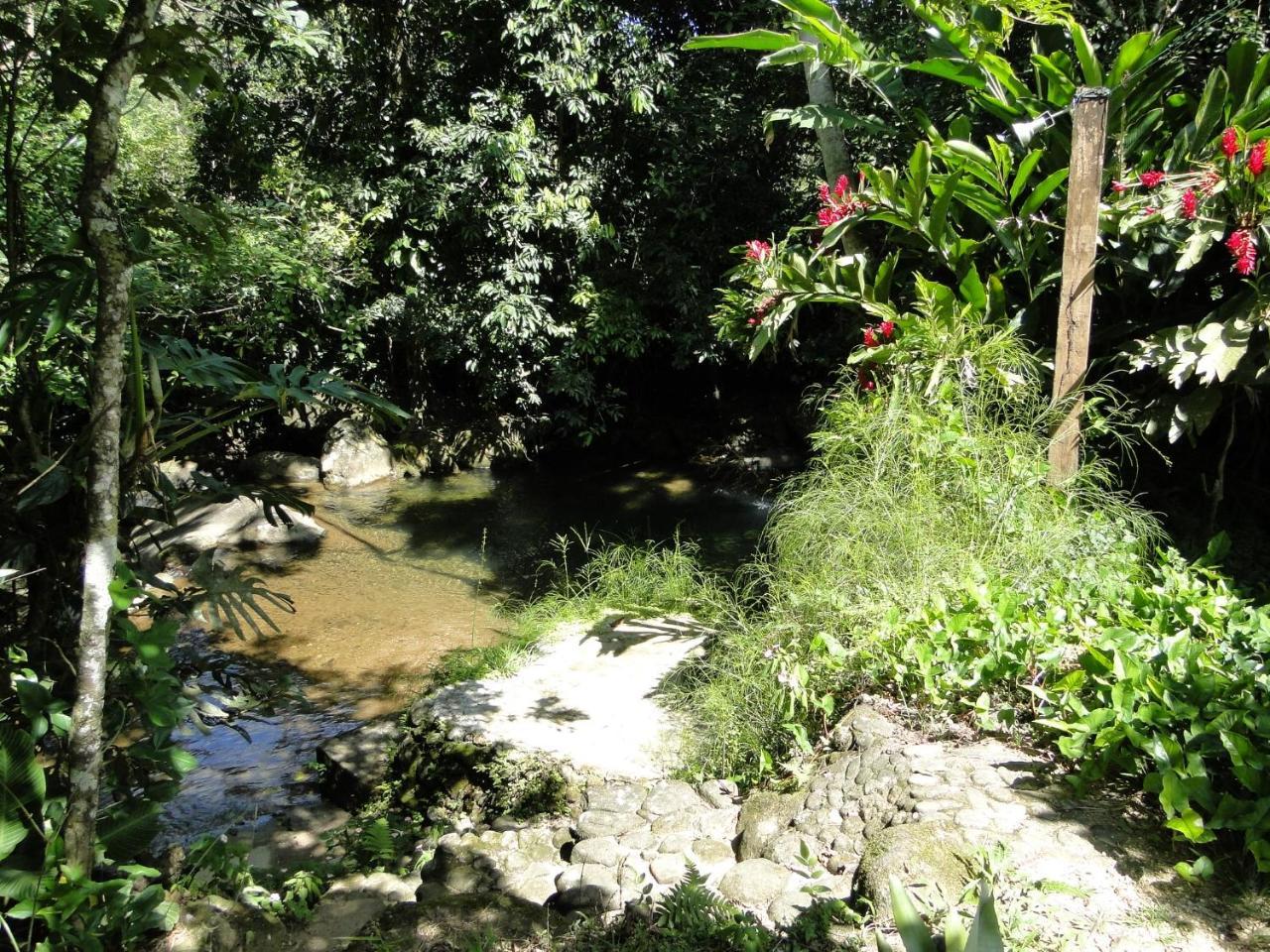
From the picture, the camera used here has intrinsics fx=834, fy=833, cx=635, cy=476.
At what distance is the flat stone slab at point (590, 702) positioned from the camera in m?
4.03

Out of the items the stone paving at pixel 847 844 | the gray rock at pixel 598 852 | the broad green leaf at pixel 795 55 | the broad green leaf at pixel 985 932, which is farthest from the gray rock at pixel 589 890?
the broad green leaf at pixel 795 55

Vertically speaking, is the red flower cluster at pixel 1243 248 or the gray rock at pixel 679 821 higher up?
the red flower cluster at pixel 1243 248

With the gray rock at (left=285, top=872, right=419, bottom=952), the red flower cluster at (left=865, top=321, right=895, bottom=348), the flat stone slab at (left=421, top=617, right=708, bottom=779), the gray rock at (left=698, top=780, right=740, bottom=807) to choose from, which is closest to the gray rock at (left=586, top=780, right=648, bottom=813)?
the flat stone slab at (left=421, top=617, right=708, bottom=779)

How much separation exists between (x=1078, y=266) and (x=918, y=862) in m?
3.30

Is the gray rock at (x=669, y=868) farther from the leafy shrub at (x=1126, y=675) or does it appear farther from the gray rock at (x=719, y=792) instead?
the leafy shrub at (x=1126, y=675)

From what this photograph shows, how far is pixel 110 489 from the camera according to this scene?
213cm

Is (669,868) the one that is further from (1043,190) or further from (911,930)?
(1043,190)

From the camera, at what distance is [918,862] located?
2.19 metres

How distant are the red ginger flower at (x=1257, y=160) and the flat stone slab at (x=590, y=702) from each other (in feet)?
12.1

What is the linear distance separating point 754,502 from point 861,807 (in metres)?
7.07

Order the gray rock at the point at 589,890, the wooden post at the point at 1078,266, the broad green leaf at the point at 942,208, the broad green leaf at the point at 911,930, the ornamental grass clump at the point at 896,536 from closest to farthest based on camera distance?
the broad green leaf at the point at 911,930 < the gray rock at the point at 589,890 < the ornamental grass clump at the point at 896,536 < the wooden post at the point at 1078,266 < the broad green leaf at the point at 942,208

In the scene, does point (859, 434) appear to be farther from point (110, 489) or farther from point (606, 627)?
point (110, 489)

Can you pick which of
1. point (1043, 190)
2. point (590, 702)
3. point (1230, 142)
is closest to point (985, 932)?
point (590, 702)

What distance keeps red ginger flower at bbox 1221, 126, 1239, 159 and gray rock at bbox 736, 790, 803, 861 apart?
375 cm
